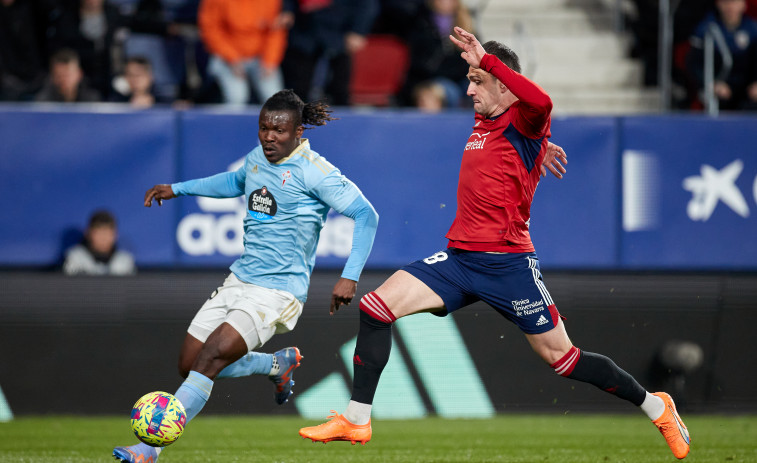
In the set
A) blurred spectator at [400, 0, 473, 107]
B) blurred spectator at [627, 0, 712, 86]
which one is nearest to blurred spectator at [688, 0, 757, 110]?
blurred spectator at [627, 0, 712, 86]

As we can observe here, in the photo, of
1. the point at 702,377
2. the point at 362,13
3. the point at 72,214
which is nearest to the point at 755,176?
the point at 702,377

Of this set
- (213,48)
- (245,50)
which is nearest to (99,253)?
(213,48)

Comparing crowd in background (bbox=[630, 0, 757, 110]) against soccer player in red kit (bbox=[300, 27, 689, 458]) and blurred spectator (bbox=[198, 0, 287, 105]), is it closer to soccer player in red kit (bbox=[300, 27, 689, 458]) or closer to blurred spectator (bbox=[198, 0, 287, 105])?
blurred spectator (bbox=[198, 0, 287, 105])

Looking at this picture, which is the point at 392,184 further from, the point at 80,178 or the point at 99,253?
the point at 80,178

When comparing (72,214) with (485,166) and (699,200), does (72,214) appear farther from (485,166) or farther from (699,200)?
(699,200)

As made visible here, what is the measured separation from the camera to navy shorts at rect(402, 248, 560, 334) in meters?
6.05

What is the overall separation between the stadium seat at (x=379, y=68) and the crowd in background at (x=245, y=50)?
10 centimetres

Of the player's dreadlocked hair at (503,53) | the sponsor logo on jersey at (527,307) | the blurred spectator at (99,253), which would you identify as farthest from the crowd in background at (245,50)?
the sponsor logo on jersey at (527,307)

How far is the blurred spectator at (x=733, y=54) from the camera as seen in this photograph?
454 inches

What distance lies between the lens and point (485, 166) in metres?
6.11

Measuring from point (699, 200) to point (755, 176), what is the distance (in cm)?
59

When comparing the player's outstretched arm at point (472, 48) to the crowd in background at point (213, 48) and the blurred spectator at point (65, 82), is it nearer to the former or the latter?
the crowd in background at point (213, 48)

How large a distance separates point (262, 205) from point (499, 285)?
154cm

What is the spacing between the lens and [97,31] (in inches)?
451
